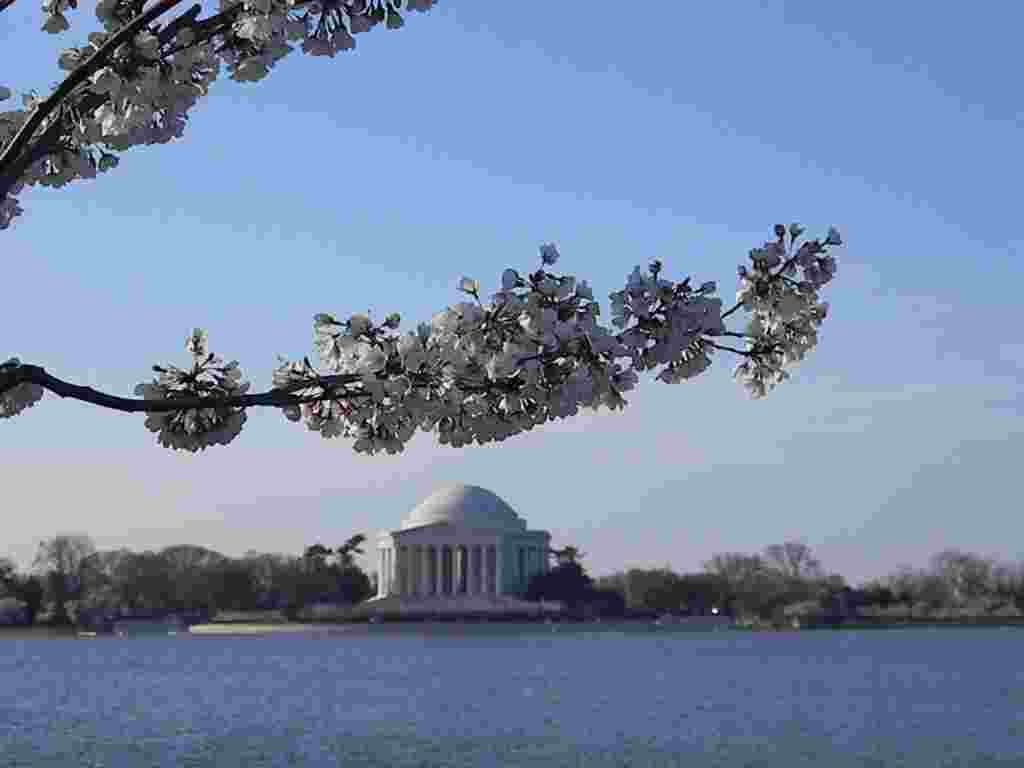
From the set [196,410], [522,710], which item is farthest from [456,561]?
[196,410]

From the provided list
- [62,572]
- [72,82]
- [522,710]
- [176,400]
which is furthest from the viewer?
[62,572]

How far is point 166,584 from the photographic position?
16588 centimetres

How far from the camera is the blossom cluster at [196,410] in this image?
602 cm

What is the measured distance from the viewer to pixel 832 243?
243 inches

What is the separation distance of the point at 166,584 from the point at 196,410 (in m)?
164

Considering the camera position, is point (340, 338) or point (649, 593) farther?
point (649, 593)

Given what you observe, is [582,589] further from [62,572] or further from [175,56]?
[175,56]

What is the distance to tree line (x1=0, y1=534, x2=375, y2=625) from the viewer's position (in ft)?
506

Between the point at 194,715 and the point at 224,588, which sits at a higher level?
the point at 224,588

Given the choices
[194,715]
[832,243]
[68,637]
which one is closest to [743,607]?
[68,637]

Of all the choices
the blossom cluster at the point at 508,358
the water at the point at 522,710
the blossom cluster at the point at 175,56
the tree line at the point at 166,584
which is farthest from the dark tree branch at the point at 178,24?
the tree line at the point at 166,584

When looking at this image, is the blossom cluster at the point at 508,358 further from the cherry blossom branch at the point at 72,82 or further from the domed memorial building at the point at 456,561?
the domed memorial building at the point at 456,561

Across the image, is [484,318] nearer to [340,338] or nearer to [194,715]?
[340,338]

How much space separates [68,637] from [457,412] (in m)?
154
